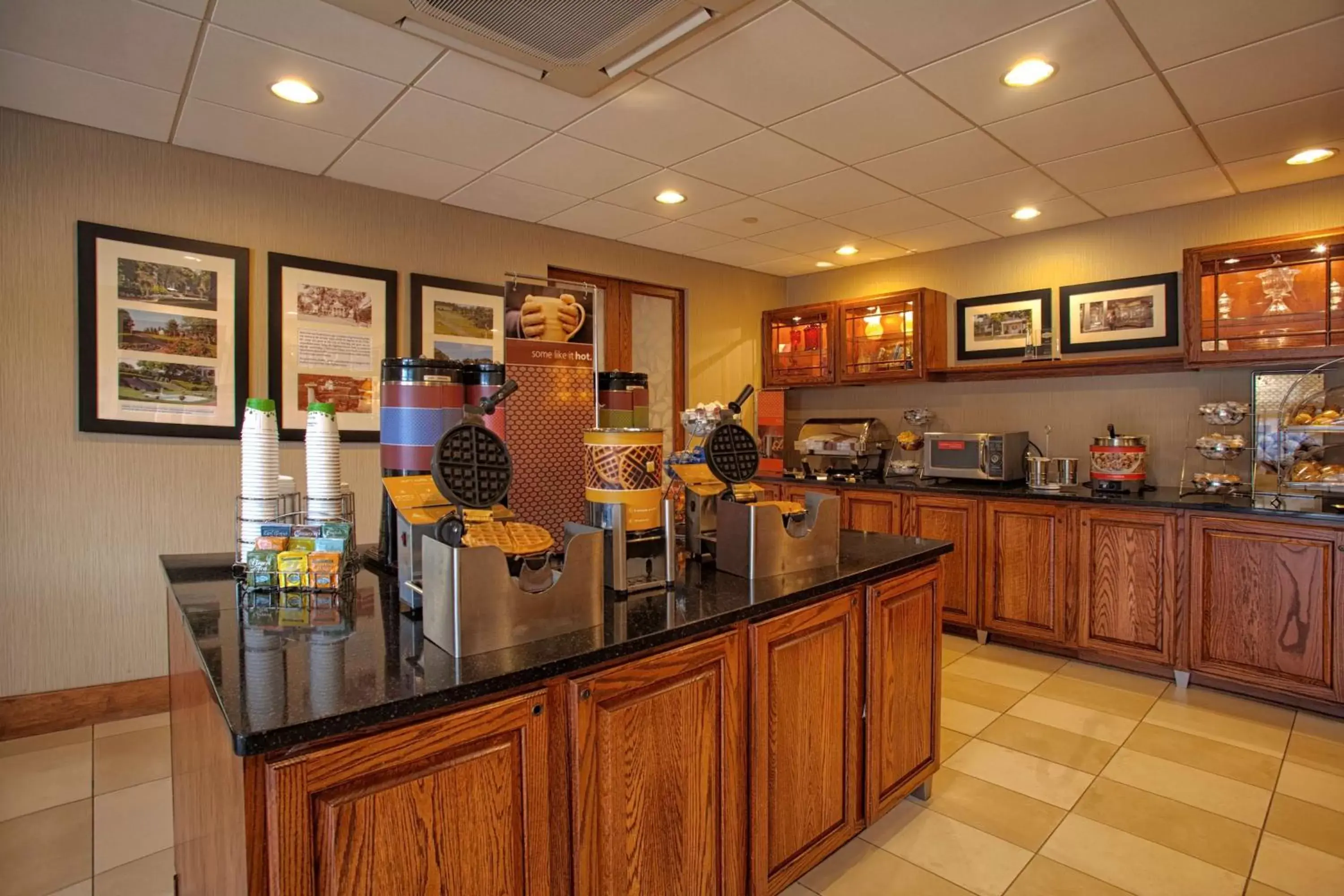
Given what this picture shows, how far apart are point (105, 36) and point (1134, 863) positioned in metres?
4.18

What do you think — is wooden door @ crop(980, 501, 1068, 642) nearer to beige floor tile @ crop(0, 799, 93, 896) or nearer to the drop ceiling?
the drop ceiling

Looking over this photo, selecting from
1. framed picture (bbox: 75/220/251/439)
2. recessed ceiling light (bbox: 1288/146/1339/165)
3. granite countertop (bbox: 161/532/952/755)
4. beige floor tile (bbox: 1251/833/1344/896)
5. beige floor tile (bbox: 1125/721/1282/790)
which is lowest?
beige floor tile (bbox: 1251/833/1344/896)

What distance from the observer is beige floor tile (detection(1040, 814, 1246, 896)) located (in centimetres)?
A: 197

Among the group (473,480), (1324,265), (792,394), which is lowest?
(473,480)

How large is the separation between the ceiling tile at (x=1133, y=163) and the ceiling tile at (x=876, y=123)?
83 centimetres

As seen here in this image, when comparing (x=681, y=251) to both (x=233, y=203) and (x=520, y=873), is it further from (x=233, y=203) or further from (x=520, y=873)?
(x=520, y=873)

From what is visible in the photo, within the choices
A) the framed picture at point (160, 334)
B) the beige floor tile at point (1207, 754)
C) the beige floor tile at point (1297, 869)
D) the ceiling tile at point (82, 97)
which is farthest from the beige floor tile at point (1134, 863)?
the ceiling tile at point (82, 97)

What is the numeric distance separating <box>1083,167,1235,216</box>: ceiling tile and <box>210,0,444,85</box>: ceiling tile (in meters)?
3.54

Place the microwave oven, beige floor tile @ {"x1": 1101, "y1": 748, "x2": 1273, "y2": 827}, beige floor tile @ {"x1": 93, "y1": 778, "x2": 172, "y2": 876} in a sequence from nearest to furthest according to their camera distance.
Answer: beige floor tile @ {"x1": 93, "y1": 778, "x2": 172, "y2": 876} < beige floor tile @ {"x1": 1101, "y1": 748, "x2": 1273, "y2": 827} < the microwave oven

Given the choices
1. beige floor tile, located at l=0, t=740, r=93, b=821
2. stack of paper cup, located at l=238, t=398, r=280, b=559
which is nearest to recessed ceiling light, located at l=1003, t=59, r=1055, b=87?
stack of paper cup, located at l=238, t=398, r=280, b=559

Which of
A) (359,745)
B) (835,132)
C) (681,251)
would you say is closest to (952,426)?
(681,251)

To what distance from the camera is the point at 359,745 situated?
989 mm

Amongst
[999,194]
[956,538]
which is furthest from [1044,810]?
[999,194]

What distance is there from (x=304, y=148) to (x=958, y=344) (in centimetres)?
424
